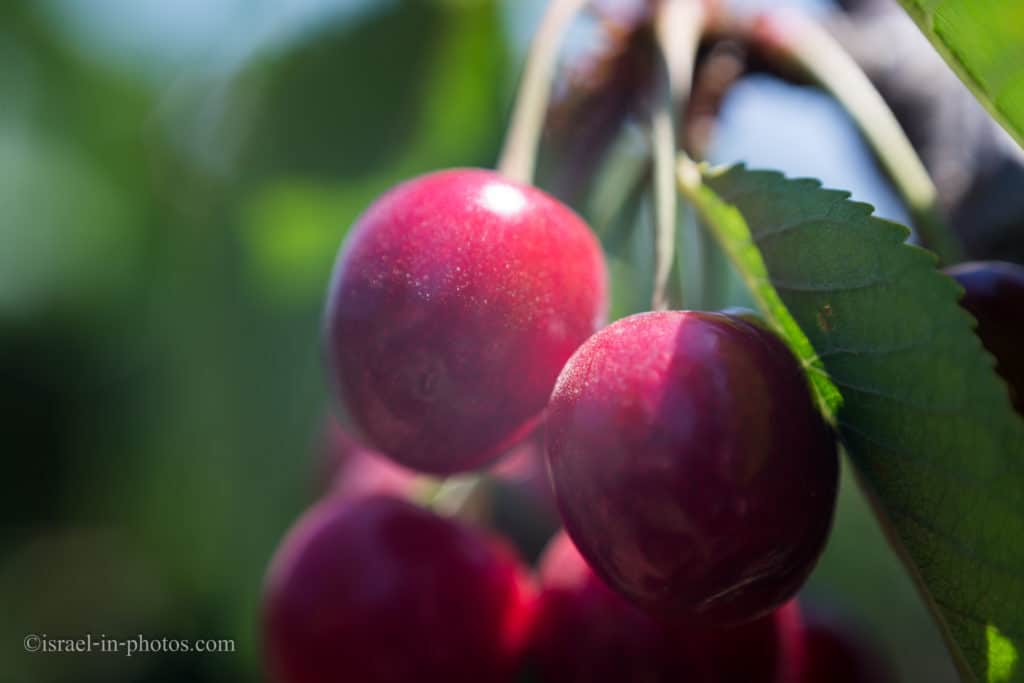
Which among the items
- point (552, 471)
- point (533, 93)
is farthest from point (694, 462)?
point (533, 93)

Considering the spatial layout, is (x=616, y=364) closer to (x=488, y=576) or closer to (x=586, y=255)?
(x=586, y=255)

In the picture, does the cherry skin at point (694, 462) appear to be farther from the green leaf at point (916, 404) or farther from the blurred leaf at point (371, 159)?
the blurred leaf at point (371, 159)

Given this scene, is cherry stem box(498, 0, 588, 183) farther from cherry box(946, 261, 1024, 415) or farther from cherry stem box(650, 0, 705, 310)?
cherry box(946, 261, 1024, 415)

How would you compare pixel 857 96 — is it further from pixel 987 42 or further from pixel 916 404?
pixel 916 404

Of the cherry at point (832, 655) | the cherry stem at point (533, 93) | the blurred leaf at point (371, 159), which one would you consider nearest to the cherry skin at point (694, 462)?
the cherry stem at point (533, 93)

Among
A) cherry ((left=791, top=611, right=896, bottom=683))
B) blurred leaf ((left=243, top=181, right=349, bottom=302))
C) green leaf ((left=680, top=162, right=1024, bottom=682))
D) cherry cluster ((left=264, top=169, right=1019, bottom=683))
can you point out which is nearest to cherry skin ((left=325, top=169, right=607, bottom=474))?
cherry cluster ((left=264, top=169, right=1019, bottom=683))

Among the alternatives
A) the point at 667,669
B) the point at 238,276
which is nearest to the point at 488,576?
the point at 667,669
